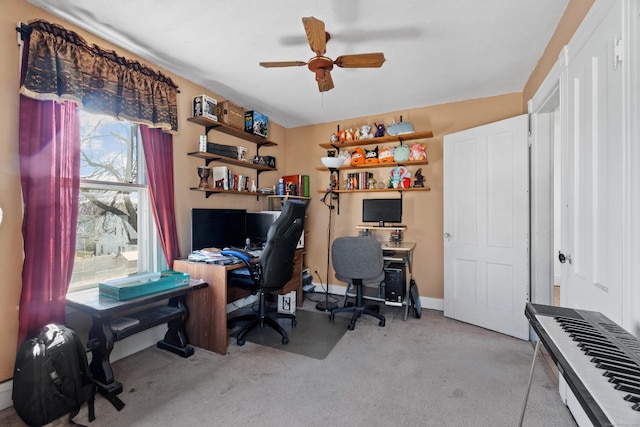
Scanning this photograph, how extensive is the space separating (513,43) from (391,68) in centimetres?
92

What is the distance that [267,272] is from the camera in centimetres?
243

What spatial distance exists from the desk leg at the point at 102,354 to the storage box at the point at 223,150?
5.66 feet

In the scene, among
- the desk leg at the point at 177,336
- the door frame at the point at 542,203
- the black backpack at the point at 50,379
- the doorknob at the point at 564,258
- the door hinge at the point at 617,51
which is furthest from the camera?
the door frame at the point at 542,203

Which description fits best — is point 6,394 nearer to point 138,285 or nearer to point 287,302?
point 138,285

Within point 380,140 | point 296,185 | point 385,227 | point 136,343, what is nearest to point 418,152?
point 380,140

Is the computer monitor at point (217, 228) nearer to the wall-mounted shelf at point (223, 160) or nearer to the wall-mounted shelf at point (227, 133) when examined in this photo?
the wall-mounted shelf at point (227, 133)

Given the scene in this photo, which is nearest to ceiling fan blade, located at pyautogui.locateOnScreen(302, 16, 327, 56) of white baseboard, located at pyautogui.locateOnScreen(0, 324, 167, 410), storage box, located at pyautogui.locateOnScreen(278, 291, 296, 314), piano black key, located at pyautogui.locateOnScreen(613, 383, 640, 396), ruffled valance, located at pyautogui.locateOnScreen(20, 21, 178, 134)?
ruffled valance, located at pyautogui.locateOnScreen(20, 21, 178, 134)

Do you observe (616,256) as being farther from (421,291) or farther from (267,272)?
(421,291)

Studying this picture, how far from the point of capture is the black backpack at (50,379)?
1475 millimetres

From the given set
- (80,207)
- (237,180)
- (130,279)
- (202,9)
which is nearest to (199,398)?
(130,279)

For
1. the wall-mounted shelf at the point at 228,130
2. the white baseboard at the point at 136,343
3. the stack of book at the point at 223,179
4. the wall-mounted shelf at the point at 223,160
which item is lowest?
the white baseboard at the point at 136,343

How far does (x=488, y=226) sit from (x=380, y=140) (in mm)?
1565

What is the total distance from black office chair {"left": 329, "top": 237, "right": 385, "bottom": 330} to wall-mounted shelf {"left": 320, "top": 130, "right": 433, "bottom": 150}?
1378mm

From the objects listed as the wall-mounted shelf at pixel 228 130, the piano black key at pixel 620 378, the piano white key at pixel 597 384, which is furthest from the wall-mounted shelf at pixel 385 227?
the piano black key at pixel 620 378
